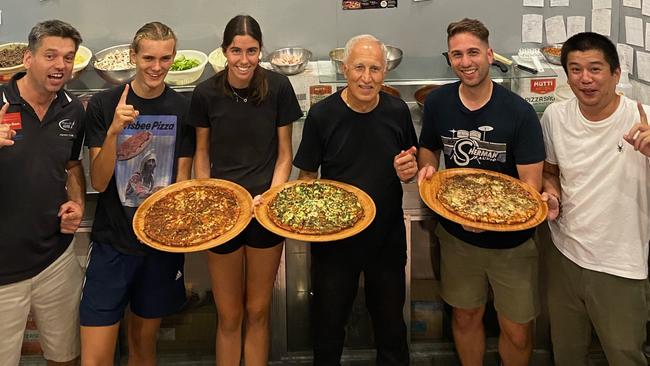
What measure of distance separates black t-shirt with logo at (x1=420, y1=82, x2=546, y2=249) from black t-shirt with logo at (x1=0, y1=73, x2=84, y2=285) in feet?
5.38

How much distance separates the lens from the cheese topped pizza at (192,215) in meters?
2.62

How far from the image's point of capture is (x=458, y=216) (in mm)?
2641

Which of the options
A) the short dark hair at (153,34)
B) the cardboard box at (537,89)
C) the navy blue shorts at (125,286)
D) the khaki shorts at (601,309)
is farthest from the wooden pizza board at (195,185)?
the cardboard box at (537,89)

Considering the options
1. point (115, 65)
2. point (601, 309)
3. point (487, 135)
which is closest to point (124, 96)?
point (115, 65)

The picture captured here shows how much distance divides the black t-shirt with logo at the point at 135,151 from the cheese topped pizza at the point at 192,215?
119mm

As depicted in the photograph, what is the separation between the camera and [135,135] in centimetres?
276

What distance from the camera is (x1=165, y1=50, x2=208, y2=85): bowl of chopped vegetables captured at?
3.61 metres

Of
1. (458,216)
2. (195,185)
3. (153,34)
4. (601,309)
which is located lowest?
(601,309)


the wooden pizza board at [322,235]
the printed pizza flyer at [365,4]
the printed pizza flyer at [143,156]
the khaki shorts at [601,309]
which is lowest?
the khaki shorts at [601,309]

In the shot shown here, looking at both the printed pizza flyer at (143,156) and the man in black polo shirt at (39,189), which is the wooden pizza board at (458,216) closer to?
the printed pizza flyer at (143,156)

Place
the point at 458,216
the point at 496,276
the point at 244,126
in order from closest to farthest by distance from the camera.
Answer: the point at 458,216
the point at 244,126
the point at 496,276

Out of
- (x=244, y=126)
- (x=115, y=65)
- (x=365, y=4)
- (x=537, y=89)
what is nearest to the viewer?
(x=244, y=126)

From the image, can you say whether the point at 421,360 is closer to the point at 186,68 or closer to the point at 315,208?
the point at 315,208

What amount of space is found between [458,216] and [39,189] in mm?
A: 1774
